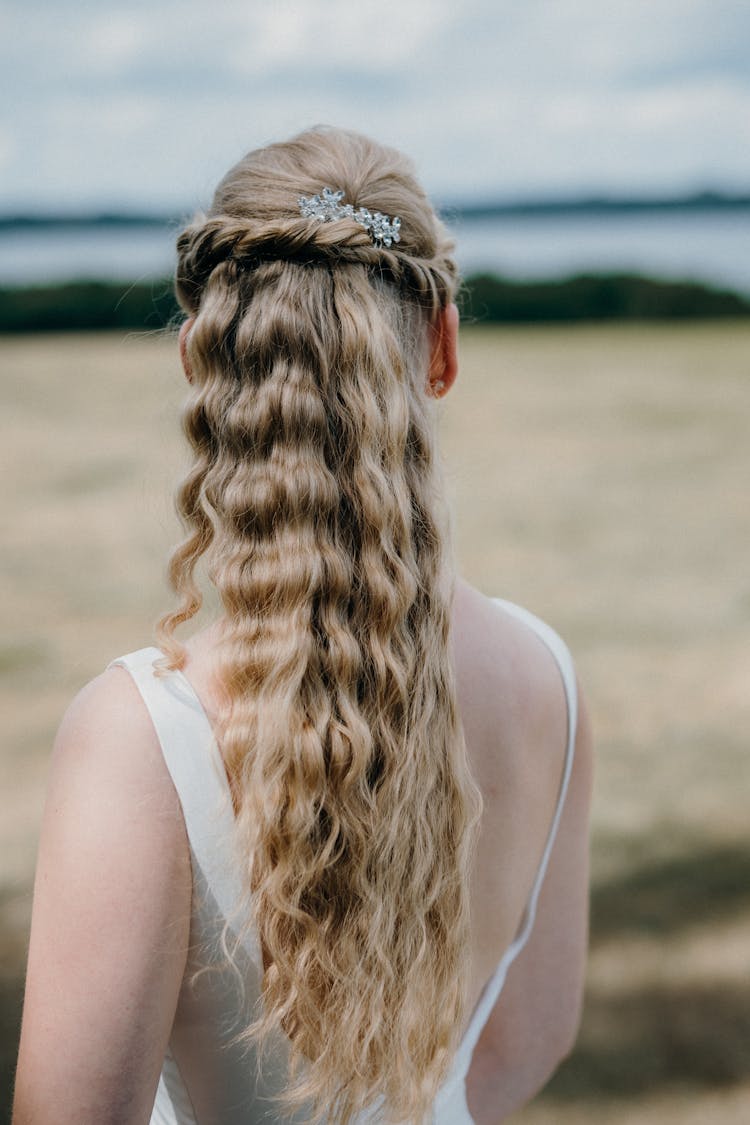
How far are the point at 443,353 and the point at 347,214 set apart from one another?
0.68 ft

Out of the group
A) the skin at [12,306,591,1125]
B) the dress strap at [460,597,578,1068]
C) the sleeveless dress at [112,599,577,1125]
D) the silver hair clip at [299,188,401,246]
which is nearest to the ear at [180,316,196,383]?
the skin at [12,306,591,1125]

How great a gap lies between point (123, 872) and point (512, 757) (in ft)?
1.54

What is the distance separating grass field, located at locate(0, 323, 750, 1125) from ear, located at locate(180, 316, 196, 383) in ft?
0.21

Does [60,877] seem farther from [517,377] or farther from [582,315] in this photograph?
[582,315]

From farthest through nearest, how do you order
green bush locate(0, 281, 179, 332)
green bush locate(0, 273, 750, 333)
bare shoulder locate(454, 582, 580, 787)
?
green bush locate(0, 273, 750, 333)
green bush locate(0, 281, 179, 332)
bare shoulder locate(454, 582, 580, 787)

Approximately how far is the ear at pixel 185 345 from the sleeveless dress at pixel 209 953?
1.03 ft

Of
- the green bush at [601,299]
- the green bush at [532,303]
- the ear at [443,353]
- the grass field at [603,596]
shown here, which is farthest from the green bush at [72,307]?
the ear at [443,353]

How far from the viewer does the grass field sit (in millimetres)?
2869

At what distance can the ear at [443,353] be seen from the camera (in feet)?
4.09

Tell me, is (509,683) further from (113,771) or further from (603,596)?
(603,596)

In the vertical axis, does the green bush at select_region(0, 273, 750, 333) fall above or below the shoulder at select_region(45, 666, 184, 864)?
below

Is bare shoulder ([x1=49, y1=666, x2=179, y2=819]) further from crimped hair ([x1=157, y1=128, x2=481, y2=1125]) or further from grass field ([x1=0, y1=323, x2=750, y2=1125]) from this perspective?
grass field ([x1=0, y1=323, x2=750, y2=1125])

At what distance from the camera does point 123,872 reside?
1.01 m

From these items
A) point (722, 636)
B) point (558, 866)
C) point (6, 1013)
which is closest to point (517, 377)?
point (722, 636)
